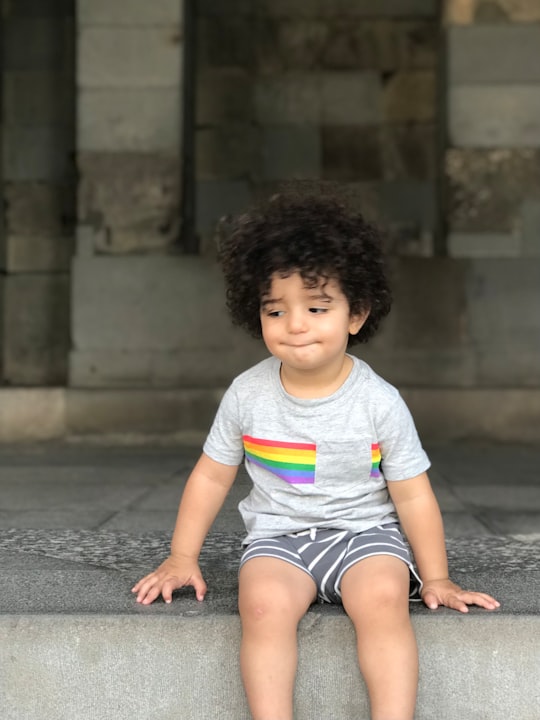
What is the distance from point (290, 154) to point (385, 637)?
561 centimetres

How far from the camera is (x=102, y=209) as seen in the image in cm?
628

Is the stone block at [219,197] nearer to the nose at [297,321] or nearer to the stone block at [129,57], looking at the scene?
the stone block at [129,57]

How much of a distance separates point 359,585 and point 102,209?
4.53 metres

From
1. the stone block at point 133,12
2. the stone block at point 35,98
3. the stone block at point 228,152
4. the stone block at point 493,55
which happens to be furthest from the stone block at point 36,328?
the stone block at point 493,55

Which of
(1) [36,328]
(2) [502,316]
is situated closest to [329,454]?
(2) [502,316]

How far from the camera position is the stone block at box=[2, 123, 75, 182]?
24.8 ft

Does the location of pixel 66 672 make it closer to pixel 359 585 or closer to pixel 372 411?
pixel 359 585

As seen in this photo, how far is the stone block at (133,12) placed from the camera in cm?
623

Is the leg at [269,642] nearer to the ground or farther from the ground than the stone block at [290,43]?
nearer to the ground

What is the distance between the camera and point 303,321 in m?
2.22

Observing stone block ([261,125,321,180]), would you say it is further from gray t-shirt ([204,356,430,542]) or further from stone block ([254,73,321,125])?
gray t-shirt ([204,356,430,542])

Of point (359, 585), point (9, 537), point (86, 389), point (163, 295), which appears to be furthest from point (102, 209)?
point (359, 585)

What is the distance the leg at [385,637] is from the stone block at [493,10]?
4.87 m

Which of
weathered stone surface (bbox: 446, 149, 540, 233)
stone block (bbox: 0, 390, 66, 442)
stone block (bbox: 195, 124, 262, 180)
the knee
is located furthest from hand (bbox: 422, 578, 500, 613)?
stone block (bbox: 195, 124, 262, 180)
